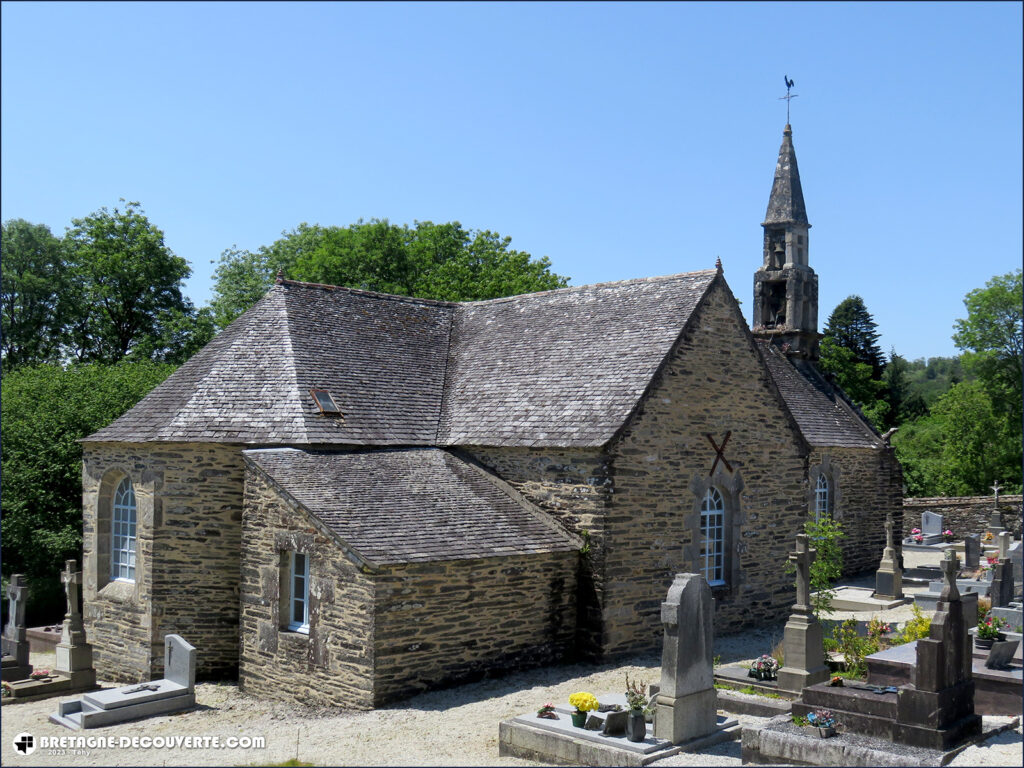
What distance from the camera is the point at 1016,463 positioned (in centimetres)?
4197

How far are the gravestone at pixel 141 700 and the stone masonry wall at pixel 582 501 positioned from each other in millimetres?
6891

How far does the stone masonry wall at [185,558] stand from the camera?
17422 millimetres

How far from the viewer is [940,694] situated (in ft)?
35.5

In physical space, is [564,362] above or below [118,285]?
below

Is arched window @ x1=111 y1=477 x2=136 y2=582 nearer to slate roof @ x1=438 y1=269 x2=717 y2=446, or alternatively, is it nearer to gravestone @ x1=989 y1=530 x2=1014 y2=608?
slate roof @ x1=438 y1=269 x2=717 y2=446

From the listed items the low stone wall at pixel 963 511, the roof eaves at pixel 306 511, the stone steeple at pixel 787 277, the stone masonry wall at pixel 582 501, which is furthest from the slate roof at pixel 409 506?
the low stone wall at pixel 963 511

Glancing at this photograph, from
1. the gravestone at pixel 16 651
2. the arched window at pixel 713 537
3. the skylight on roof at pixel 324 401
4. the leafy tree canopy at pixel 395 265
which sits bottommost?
the gravestone at pixel 16 651

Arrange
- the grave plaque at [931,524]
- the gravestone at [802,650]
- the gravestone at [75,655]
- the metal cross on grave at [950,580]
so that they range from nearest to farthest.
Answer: the metal cross on grave at [950,580]
the gravestone at [802,650]
the gravestone at [75,655]
the grave plaque at [931,524]

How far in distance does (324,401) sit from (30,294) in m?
26.9

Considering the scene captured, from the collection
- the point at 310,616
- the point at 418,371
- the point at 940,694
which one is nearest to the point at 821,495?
the point at 418,371

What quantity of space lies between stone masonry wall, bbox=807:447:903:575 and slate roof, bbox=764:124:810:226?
8.56 meters

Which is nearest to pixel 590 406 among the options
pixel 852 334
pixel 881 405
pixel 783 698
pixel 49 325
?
pixel 783 698

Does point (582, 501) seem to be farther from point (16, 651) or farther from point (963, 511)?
point (963, 511)

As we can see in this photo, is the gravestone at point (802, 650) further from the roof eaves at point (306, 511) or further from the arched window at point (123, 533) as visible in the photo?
the arched window at point (123, 533)
